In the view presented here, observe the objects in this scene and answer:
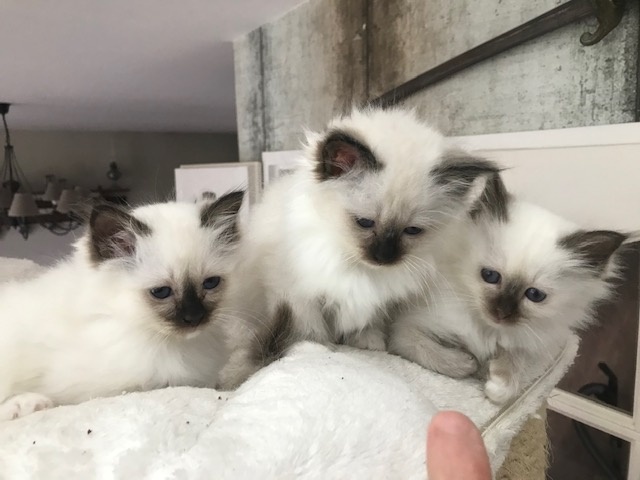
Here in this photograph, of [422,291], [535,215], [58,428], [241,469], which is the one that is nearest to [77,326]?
[58,428]

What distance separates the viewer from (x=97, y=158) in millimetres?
5812

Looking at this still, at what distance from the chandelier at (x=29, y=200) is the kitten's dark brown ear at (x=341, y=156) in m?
4.56

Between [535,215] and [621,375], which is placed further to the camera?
[621,375]

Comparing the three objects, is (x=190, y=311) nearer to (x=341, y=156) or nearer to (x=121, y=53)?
(x=341, y=156)

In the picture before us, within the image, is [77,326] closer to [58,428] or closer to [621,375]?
[58,428]

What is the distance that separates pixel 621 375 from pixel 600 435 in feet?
0.69

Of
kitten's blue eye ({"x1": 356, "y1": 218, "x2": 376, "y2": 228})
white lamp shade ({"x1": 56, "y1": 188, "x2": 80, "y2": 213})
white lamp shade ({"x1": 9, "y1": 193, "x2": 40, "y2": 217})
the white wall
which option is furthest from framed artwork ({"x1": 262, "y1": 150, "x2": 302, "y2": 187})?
white lamp shade ({"x1": 9, "y1": 193, "x2": 40, "y2": 217})

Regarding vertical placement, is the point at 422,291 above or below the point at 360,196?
below

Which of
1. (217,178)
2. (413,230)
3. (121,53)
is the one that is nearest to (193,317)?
(413,230)

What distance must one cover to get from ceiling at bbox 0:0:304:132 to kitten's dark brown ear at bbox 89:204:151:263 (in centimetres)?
132

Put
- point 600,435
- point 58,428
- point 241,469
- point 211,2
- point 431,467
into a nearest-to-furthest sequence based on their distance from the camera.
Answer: point 431,467
point 241,469
point 58,428
point 600,435
point 211,2

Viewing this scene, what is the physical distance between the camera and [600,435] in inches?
56.0

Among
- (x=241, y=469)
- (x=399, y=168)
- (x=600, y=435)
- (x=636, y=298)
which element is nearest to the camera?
(x=241, y=469)

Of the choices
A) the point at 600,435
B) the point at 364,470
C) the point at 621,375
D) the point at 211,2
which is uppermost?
the point at 211,2
